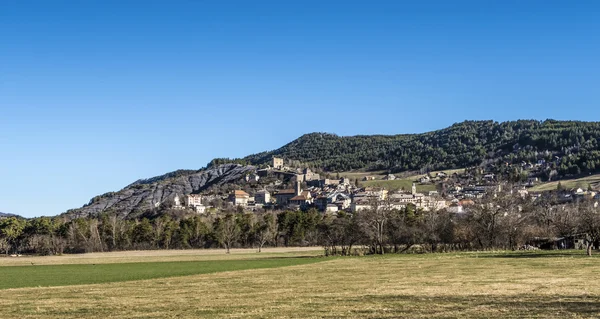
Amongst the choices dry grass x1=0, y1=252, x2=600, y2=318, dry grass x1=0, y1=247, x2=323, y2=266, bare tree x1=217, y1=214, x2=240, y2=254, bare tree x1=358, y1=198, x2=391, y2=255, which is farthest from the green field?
bare tree x1=217, y1=214, x2=240, y2=254

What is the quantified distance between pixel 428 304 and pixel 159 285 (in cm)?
1989

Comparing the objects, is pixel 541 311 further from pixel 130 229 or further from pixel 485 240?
pixel 130 229

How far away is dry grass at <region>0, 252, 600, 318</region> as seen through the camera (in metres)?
22.1

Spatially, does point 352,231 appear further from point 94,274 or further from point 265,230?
point 265,230

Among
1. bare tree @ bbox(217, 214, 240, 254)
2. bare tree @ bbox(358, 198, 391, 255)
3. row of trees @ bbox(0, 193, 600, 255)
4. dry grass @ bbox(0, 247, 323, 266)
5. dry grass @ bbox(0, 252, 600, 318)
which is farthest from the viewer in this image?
bare tree @ bbox(217, 214, 240, 254)

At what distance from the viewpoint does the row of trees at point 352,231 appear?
275 ft

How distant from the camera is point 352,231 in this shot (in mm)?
86625

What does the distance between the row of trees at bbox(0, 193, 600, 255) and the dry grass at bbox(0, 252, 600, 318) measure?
3450 centimetres

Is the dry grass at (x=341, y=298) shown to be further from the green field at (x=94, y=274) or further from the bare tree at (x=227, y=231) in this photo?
the bare tree at (x=227, y=231)

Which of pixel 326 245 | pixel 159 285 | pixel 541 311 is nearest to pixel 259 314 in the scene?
pixel 541 311

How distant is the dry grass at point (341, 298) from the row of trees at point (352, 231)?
34.5 meters

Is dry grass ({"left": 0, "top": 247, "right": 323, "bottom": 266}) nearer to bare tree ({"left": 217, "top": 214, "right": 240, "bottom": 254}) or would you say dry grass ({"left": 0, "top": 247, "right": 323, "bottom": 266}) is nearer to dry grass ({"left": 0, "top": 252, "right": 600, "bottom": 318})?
bare tree ({"left": 217, "top": 214, "right": 240, "bottom": 254})

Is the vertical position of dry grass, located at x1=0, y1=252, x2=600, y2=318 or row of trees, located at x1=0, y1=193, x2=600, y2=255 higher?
row of trees, located at x1=0, y1=193, x2=600, y2=255

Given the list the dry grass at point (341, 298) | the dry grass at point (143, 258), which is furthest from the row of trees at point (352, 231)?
the dry grass at point (341, 298)
